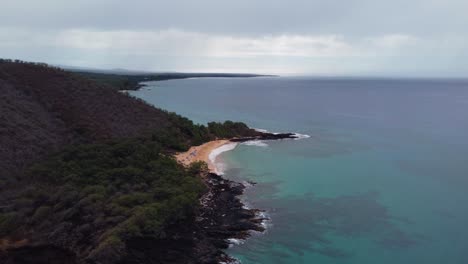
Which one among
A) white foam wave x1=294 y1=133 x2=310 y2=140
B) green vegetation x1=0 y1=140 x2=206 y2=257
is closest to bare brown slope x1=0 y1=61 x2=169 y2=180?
green vegetation x1=0 y1=140 x2=206 y2=257

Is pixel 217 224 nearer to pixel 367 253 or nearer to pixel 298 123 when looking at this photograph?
pixel 367 253

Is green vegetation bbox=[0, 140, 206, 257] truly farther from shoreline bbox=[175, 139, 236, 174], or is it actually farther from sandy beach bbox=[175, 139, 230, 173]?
sandy beach bbox=[175, 139, 230, 173]

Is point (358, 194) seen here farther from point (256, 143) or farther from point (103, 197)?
point (256, 143)

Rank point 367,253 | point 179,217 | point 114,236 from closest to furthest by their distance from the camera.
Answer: point 114,236, point 367,253, point 179,217

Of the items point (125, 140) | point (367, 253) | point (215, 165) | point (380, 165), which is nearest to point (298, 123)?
point (380, 165)

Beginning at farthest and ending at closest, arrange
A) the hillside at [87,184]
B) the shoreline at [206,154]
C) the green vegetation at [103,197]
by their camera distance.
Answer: the shoreline at [206,154] < the green vegetation at [103,197] < the hillside at [87,184]

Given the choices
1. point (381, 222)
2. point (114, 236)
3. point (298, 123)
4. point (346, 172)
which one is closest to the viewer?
point (114, 236)

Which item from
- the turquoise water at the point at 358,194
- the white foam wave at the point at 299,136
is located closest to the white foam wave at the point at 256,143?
the turquoise water at the point at 358,194

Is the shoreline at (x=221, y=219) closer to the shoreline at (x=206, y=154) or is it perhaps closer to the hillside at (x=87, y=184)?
the hillside at (x=87, y=184)
